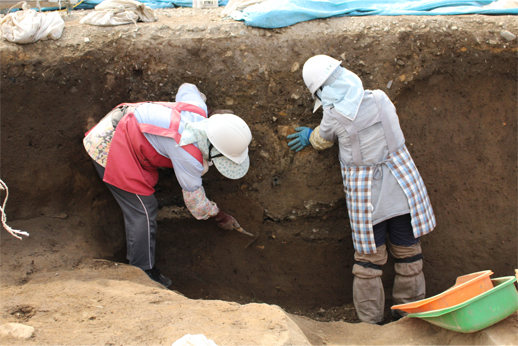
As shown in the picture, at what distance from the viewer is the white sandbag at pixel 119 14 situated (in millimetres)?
2721

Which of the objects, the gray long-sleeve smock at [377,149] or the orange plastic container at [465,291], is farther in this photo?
the gray long-sleeve smock at [377,149]

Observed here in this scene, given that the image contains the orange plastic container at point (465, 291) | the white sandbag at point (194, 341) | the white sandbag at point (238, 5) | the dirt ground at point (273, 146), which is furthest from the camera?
the white sandbag at point (238, 5)

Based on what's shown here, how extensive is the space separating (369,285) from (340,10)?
6.22 ft

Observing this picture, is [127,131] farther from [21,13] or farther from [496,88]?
[496,88]

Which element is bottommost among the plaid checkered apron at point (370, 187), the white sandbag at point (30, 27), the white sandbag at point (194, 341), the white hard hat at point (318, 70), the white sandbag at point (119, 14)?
the white sandbag at point (194, 341)

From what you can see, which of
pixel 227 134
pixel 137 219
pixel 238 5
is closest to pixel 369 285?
pixel 227 134

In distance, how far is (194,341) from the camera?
60.2 inches

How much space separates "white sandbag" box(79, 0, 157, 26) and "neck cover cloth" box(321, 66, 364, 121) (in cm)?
148

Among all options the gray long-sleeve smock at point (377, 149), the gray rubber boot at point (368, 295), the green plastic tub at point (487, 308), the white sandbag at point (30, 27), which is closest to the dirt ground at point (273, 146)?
the white sandbag at point (30, 27)

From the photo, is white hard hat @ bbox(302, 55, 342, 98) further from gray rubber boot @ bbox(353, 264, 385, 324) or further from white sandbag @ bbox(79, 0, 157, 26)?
white sandbag @ bbox(79, 0, 157, 26)

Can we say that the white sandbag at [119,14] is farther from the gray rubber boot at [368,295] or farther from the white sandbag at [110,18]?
the gray rubber boot at [368,295]

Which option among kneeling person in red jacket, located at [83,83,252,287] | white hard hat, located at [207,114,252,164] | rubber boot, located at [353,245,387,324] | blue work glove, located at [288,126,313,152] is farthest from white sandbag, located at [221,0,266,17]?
rubber boot, located at [353,245,387,324]

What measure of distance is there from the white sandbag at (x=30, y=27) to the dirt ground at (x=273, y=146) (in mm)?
59

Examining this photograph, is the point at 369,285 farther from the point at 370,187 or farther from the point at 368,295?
the point at 370,187
